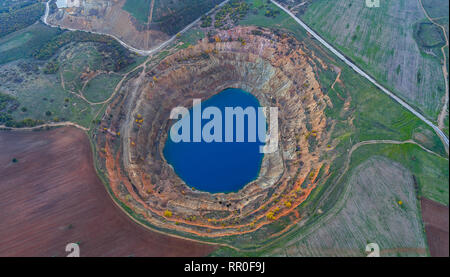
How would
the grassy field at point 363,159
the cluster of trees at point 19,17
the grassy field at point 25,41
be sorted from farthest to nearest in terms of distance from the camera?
the cluster of trees at point 19,17
the grassy field at point 25,41
the grassy field at point 363,159

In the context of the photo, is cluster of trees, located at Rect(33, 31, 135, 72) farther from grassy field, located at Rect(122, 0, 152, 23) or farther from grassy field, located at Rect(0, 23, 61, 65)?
grassy field, located at Rect(122, 0, 152, 23)

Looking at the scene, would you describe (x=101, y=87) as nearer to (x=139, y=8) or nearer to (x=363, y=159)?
(x=139, y=8)

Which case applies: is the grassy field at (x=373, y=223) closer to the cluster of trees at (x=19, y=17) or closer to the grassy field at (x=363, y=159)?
the grassy field at (x=363, y=159)

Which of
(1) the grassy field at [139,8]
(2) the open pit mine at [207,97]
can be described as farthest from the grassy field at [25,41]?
(2) the open pit mine at [207,97]

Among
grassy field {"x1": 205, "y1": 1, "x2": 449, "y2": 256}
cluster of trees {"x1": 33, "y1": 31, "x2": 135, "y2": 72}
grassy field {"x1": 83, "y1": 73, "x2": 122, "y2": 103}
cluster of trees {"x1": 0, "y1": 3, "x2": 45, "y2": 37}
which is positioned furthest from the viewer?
cluster of trees {"x1": 0, "y1": 3, "x2": 45, "y2": 37}

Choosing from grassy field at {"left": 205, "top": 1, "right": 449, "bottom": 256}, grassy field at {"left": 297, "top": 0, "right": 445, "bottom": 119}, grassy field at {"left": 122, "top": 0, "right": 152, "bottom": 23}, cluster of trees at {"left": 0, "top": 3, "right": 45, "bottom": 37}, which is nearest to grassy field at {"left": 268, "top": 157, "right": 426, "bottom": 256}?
grassy field at {"left": 205, "top": 1, "right": 449, "bottom": 256}

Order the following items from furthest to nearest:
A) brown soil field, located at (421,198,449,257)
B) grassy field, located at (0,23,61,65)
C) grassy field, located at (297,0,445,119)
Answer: grassy field, located at (0,23,61,65)
grassy field, located at (297,0,445,119)
brown soil field, located at (421,198,449,257)
